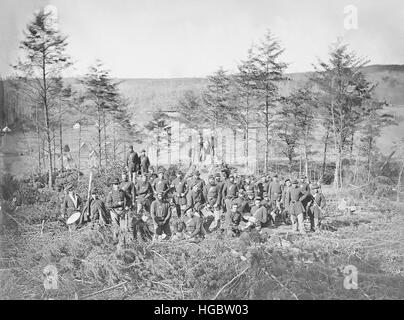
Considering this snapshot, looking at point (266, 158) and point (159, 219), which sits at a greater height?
point (266, 158)

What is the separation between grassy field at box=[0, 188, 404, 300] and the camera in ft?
21.7

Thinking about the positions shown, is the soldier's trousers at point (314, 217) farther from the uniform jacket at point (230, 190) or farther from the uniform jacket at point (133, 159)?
the uniform jacket at point (133, 159)

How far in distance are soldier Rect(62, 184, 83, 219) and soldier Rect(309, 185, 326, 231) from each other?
3806mm

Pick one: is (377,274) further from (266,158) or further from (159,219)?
(159,219)

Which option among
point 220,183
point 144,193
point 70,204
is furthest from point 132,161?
point 220,183

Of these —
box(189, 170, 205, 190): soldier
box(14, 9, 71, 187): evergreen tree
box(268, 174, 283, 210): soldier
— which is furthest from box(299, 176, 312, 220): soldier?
box(14, 9, 71, 187): evergreen tree

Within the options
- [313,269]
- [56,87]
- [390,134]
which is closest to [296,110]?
[390,134]

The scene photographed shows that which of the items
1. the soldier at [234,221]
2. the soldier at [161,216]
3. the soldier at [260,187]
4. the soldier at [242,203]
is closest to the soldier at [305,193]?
the soldier at [260,187]

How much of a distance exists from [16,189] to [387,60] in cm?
643

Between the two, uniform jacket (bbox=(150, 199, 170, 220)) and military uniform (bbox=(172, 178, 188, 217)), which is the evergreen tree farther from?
military uniform (bbox=(172, 178, 188, 217))

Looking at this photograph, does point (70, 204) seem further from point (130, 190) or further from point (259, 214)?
point (259, 214)

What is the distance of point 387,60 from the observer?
23.1 feet

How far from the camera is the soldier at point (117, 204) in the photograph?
23.6 ft
